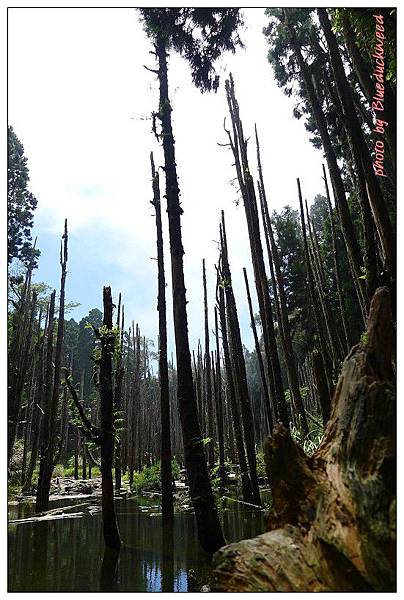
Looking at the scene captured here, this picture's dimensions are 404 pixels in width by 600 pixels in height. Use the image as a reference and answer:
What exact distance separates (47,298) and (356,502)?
19632 millimetres

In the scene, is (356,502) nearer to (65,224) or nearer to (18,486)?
(65,224)

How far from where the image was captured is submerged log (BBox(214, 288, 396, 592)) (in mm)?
2869

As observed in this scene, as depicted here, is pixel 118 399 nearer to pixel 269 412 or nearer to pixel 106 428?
pixel 269 412

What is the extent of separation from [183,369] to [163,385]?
4.31m

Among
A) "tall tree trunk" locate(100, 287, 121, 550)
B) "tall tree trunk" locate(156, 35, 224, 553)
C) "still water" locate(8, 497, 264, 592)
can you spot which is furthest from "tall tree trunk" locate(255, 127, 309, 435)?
"tall tree trunk" locate(100, 287, 121, 550)

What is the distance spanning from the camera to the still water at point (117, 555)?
3.83 m

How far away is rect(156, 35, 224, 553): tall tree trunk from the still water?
0.47m

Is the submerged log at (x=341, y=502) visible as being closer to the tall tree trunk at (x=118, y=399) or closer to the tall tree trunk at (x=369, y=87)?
the tall tree trunk at (x=369, y=87)

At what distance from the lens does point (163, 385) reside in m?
10.8

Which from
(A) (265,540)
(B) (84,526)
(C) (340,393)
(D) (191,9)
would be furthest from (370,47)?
(B) (84,526)

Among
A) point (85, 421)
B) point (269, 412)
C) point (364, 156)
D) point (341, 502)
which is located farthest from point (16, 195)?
point (269, 412)

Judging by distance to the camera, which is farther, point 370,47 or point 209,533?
point 209,533

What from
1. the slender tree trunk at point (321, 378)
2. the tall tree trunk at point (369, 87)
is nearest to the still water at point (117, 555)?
the slender tree trunk at point (321, 378)

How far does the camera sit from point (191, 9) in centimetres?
575
